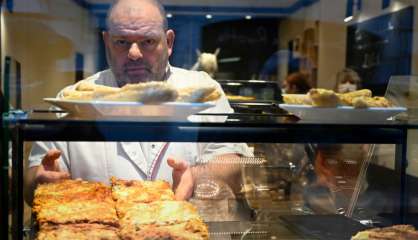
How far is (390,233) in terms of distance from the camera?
105 cm

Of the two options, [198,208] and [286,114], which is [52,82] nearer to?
[198,208]

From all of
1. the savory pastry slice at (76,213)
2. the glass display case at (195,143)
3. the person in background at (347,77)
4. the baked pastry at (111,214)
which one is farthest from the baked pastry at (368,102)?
the person in background at (347,77)

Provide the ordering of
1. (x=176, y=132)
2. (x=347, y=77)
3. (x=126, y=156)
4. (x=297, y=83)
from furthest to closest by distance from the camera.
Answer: (x=347, y=77)
(x=297, y=83)
(x=126, y=156)
(x=176, y=132)

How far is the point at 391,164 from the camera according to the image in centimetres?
120

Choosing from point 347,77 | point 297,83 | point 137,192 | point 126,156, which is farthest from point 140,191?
point 347,77

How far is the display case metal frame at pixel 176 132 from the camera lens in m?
0.83

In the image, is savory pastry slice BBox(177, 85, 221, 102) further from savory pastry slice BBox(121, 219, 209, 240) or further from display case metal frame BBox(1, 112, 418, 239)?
savory pastry slice BBox(121, 219, 209, 240)

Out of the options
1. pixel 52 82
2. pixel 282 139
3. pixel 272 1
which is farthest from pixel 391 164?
pixel 272 1

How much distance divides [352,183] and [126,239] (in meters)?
0.63

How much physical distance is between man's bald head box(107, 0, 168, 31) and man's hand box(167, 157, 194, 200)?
405 mm

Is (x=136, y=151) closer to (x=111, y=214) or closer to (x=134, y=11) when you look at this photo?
(x=111, y=214)

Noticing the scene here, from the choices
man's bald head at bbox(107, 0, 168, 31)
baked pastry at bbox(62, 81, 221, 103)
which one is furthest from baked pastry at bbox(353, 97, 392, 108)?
man's bald head at bbox(107, 0, 168, 31)

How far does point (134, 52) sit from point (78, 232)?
51 cm

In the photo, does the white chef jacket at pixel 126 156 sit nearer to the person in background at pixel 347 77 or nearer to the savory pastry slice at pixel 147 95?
the savory pastry slice at pixel 147 95
